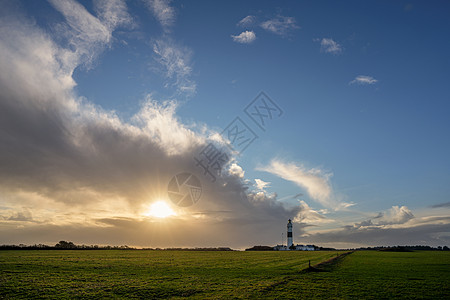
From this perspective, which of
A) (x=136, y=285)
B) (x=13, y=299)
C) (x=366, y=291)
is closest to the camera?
(x=13, y=299)

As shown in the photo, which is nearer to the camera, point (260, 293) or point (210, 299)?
point (210, 299)

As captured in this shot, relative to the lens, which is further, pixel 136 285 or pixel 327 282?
pixel 327 282

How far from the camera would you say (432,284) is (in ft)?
112

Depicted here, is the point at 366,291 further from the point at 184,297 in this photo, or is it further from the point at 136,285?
the point at 136,285

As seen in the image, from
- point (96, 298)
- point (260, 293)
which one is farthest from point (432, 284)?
point (96, 298)

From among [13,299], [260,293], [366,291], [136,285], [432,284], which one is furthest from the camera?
[432,284]

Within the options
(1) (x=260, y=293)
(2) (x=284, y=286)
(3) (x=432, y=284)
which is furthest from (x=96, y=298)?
(3) (x=432, y=284)

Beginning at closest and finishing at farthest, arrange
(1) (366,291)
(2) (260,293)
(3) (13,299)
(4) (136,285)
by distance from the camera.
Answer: (3) (13,299)
(2) (260,293)
(1) (366,291)
(4) (136,285)

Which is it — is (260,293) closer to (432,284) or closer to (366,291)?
(366,291)

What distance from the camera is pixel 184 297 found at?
25531mm

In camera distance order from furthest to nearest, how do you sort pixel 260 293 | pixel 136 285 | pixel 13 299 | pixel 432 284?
pixel 432 284, pixel 136 285, pixel 260 293, pixel 13 299

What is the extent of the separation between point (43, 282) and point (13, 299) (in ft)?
28.3

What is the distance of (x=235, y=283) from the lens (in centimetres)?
3284

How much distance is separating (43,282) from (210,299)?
2014 cm
